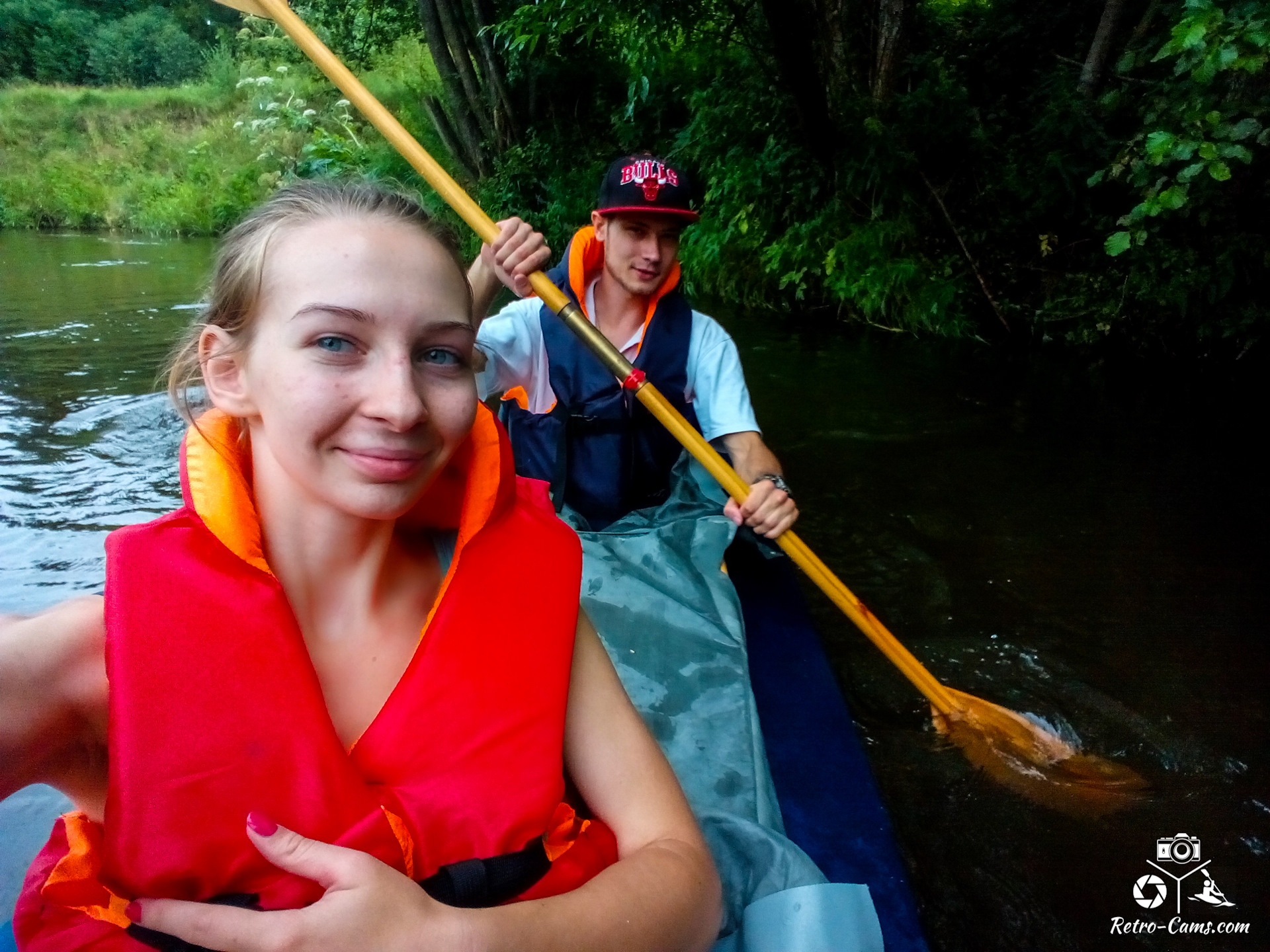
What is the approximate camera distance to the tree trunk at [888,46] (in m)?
5.80

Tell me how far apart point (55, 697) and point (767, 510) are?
1477mm

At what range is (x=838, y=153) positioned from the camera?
6.12m

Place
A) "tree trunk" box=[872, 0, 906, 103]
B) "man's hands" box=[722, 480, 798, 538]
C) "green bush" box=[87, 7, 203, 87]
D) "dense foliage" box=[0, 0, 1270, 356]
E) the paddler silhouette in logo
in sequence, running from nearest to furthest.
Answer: the paddler silhouette in logo, "man's hands" box=[722, 480, 798, 538], "dense foliage" box=[0, 0, 1270, 356], "tree trunk" box=[872, 0, 906, 103], "green bush" box=[87, 7, 203, 87]

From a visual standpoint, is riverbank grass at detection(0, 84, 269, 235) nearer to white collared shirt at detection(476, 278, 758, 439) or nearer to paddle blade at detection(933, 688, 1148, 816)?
white collared shirt at detection(476, 278, 758, 439)

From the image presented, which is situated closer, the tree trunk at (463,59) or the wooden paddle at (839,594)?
the wooden paddle at (839,594)

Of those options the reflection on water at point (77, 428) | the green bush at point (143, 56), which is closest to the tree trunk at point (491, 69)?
the reflection on water at point (77, 428)

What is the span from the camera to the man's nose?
2.52ft

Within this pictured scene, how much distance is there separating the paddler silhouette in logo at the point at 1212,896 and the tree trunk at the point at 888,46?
561 centimetres

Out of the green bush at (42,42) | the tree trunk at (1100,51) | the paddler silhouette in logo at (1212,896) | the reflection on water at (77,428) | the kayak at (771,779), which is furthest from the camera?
the green bush at (42,42)

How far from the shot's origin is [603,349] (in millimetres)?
2020

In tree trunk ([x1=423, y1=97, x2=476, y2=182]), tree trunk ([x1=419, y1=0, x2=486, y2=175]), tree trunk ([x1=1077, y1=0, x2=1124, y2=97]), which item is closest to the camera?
tree trunk ([x1=1077, y1=0, x2=1124, y2=97])

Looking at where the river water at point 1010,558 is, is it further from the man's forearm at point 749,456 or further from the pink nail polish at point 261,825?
the pink nail polish at point 261,825

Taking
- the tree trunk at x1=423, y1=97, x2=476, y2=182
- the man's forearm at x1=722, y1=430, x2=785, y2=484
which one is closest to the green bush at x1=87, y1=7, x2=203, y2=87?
the tree trunk at x1=423, y1=97, x2=476, y2=182

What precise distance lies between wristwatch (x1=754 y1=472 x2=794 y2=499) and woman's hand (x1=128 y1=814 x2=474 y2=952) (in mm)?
1407
